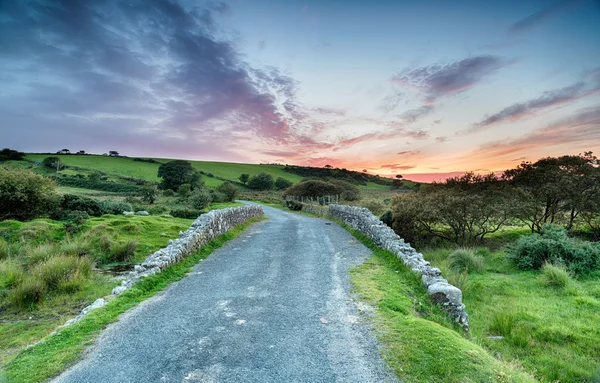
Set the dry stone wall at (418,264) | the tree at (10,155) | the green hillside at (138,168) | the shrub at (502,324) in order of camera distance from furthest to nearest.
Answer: the green hillside at (138,168)
the tree at (10,155)
the shrub at (502,324)
the dry stone wall at (418,264)

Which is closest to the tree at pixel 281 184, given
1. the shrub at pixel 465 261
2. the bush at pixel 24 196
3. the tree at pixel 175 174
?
the tree at pixel 175 174

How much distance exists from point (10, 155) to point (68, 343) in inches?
3957

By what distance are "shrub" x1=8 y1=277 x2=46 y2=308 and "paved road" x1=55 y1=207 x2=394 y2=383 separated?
3203mm

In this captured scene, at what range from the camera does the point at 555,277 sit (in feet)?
29.6

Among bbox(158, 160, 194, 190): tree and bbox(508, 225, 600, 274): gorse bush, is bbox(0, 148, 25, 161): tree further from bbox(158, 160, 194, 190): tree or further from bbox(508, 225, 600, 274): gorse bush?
bbox(508, 225, 600, 274): gorse bush

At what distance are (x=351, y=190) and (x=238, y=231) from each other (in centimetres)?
3639

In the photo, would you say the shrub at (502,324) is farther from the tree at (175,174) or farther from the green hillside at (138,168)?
the green hillside at (138,168)

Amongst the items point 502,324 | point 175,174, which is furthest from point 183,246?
point 175,174

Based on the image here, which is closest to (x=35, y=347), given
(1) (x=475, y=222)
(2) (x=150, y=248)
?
(2) (x=150, y=248)

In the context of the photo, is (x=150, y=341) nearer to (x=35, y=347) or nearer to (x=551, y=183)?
(x=35, y=347)

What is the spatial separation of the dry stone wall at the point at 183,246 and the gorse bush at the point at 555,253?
12.1 m

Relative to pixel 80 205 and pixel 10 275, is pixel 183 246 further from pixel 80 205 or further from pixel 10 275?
pixel 80 205

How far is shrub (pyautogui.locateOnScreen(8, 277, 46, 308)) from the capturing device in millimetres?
7102

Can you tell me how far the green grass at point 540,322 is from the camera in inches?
221
